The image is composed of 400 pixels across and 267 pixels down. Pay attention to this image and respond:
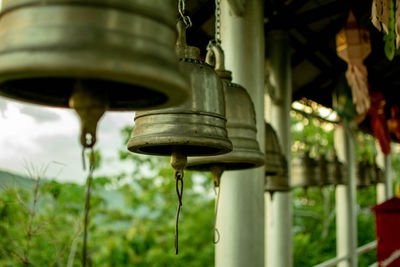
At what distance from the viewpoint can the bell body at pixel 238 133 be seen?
165 centimetres

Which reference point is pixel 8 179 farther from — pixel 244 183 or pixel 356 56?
pixel 356 56

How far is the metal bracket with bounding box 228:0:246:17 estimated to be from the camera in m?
2.61

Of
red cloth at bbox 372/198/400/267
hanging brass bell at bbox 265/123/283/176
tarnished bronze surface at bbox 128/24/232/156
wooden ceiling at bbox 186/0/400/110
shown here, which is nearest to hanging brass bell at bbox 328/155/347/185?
red cloth at bbox 372/198/400/267

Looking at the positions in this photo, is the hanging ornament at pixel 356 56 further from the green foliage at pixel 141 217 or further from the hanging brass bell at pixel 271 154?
the green foliage at pixel 141 217

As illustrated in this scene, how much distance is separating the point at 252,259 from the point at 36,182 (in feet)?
4.35

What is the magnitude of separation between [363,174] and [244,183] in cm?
489

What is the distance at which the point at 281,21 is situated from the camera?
4.05 metres

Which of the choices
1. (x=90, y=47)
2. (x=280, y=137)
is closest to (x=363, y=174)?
(x=280, y=137)

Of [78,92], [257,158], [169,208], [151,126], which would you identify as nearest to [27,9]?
[78,92]

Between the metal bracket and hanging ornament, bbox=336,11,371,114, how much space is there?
92 centimetres

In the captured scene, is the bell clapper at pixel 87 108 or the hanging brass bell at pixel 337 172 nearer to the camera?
the bell clapper at pixel 87 108

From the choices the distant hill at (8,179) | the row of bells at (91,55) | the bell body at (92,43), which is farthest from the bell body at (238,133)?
the distant hill at (8,179)

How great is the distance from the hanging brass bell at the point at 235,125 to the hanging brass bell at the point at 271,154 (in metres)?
1.03

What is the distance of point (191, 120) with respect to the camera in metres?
1.30
